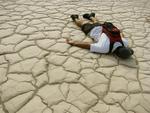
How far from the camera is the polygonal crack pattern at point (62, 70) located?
209cm

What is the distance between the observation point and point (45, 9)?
4223 mm

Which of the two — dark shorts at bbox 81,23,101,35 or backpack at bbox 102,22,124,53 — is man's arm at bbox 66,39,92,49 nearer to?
backpack at bbox 102,22,124,53

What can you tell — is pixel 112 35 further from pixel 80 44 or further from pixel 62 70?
pixel 62 70

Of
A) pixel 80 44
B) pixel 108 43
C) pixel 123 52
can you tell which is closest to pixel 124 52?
pixel 123 52

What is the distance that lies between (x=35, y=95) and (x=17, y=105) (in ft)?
0.63

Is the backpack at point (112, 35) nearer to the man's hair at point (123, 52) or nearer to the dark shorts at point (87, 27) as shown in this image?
the man's hair at point (123, 52)

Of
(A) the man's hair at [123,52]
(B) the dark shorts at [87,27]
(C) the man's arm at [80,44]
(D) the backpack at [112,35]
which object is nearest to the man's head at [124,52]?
(A) the man's hair at [123,52]

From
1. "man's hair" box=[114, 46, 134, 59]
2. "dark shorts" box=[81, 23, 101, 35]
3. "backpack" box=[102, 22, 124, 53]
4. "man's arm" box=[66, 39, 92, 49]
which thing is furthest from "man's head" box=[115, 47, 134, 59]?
"dark shorts" box=[81, 23, 101, 35]

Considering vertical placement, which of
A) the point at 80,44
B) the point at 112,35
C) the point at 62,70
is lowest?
the point at 62,70

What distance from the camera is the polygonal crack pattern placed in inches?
82.4

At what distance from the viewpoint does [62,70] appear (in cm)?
252

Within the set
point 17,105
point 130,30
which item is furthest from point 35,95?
point 130,30

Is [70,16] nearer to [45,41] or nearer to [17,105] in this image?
[45,41]

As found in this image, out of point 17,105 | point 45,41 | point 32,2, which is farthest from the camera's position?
point 32,2
